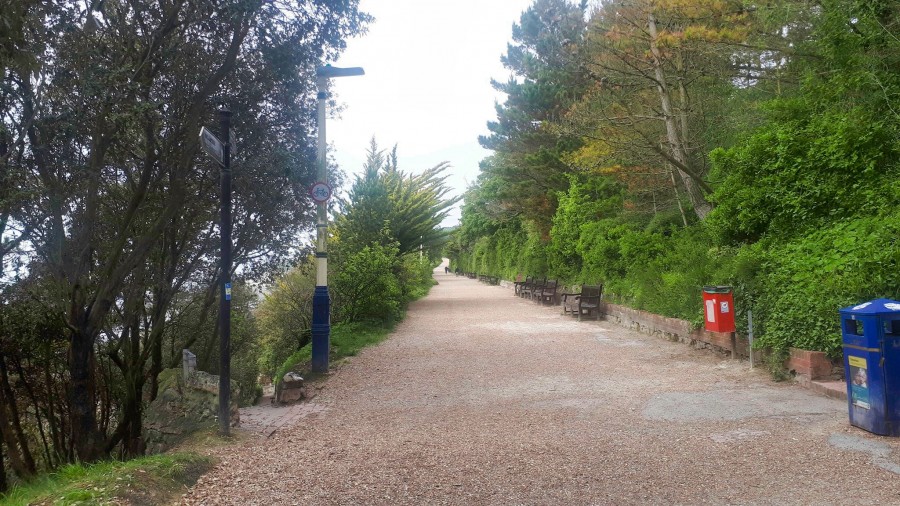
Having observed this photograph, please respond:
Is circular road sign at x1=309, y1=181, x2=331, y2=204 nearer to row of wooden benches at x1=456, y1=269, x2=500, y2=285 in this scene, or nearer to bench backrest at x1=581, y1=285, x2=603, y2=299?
bench backrest at x1=581, y1=285, x2=603, y2=299

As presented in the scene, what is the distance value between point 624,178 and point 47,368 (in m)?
15.2

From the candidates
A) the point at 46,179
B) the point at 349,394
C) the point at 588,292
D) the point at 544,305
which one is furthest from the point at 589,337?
the point at 46,179

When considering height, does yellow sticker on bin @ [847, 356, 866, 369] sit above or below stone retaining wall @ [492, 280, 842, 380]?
above

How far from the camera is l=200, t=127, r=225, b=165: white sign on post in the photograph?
576 centimetres

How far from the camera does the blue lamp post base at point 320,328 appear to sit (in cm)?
963

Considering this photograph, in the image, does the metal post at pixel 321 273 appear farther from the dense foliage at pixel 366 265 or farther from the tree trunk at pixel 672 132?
the tree trunk at pixel 672 132

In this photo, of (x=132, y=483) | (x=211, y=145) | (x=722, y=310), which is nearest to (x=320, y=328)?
(x=211, y=145)

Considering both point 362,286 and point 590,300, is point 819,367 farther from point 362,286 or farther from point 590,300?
point 362,286

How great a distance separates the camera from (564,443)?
5594mm

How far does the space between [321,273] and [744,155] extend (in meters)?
7.61

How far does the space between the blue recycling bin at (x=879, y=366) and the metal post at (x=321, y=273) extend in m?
6.98

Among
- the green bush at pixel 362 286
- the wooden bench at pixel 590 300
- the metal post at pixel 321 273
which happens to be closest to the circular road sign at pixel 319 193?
the metal post at pixel 321 273

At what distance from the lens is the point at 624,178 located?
18.5 metres

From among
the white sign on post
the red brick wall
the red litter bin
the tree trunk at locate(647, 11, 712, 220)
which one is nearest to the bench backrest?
the tree trunk at locate(647, 11, 712, 220)
